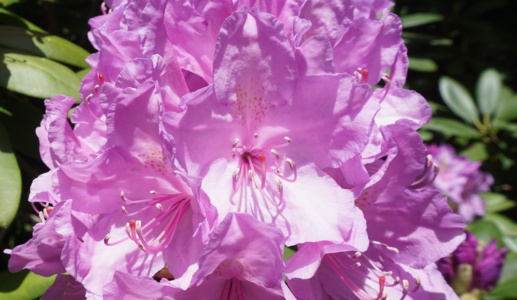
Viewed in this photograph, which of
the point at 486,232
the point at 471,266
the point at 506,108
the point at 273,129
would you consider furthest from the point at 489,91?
the point at 273,129

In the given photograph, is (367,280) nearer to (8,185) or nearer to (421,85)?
(8,185)

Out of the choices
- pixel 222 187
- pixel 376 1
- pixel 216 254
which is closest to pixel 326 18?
pixel 376 1

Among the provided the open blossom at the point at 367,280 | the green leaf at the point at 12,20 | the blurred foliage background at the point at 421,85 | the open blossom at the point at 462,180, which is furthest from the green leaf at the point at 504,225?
the green leaf at the point at 12,20

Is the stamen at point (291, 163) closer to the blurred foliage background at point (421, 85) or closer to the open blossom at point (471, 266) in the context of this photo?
the blurred foliage background at point (421, 85)

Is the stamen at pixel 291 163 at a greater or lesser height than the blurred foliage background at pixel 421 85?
greater

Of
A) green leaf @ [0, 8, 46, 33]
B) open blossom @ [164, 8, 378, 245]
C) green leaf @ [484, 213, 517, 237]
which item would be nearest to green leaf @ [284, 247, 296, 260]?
open blossom @ [164, 8, 378, 245]

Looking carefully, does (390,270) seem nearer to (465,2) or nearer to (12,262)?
(12,262)
